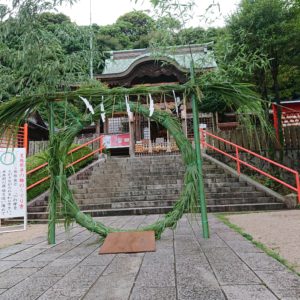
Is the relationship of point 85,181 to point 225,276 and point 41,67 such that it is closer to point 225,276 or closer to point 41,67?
point 41,67

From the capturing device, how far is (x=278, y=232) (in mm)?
4328

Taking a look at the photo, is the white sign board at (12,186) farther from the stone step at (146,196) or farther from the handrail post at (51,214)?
the handrail post at (51,214)

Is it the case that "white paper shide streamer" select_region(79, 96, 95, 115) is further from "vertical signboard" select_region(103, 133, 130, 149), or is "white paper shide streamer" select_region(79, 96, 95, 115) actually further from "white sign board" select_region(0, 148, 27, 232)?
"vertical signboard" select_region(103, 133, 130, 149)

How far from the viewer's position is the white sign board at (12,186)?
6.10m

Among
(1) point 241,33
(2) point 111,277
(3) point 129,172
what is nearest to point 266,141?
(1) point 241,33

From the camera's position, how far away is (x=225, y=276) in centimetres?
232

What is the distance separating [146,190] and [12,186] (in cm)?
364

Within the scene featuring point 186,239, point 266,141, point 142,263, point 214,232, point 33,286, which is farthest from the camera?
point 266,141

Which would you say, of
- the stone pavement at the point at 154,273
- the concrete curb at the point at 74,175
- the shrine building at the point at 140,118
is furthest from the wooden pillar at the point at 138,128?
the stone pavement at the point at 154,273

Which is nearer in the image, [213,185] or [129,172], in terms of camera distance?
[213,185]

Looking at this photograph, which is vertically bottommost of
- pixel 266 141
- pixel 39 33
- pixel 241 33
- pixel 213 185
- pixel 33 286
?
pixel 33 286

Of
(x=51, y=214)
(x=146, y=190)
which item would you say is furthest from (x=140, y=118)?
(x=51, y=214)

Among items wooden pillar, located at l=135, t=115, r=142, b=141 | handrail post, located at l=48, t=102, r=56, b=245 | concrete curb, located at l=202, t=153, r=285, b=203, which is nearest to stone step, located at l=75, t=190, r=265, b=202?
concrete curb, located at l=202, t=153, r=285, b=203

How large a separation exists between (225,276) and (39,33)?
3671mm
